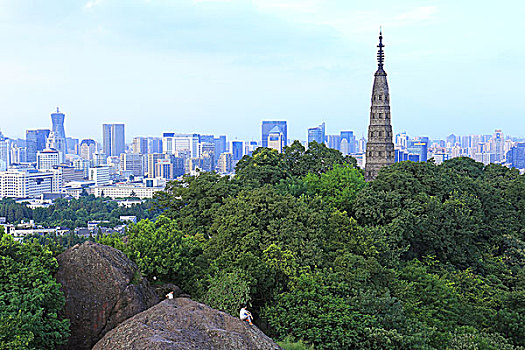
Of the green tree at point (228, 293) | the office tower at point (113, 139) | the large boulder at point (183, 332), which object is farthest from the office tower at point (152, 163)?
the large boulder at point (183, 332)

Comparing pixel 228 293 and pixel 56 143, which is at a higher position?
pixel 56 143

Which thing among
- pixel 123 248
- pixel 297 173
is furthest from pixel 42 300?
pixel 297 173

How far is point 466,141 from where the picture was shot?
463 ft

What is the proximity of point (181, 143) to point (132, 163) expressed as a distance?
21360 millimetres

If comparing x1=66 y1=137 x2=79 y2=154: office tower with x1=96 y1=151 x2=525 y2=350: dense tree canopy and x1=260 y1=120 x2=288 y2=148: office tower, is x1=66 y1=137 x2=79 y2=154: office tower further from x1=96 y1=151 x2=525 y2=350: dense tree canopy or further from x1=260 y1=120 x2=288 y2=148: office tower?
x1=96 y1=151 x2=525 y2=350: dense tree canopy

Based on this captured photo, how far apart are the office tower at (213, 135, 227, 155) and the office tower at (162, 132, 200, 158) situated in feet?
18.8

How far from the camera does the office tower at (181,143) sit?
6245 inches

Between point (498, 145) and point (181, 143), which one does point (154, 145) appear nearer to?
point (181, 143)

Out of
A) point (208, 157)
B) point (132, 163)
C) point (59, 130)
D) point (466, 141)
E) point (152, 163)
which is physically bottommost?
point (132, 163)

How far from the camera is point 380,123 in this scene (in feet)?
Answer: 84.2

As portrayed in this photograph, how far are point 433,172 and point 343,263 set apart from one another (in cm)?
878

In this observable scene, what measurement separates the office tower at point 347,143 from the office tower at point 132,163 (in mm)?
54881

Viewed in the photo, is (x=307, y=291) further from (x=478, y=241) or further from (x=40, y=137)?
(x=40, y=137)

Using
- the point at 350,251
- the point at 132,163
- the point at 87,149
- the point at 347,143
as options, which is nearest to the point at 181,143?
the point at 132,163
